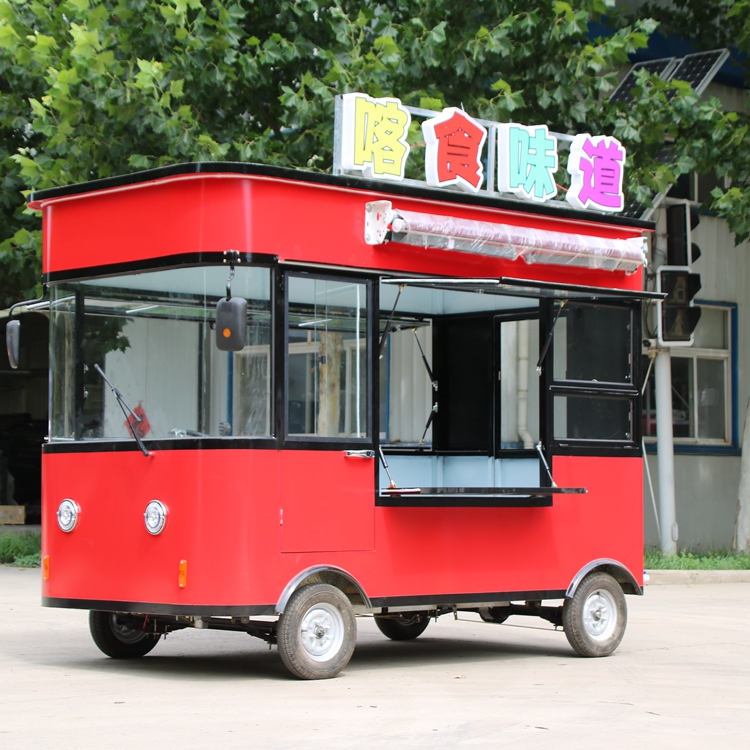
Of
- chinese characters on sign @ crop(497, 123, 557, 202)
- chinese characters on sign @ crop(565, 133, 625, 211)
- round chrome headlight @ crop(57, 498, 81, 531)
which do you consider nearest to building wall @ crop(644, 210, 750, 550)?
chinese characters on sign @ crop(565, 133, 625, 211)

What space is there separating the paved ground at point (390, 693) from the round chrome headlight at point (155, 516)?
0.96m

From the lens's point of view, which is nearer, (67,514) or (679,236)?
(67,514)

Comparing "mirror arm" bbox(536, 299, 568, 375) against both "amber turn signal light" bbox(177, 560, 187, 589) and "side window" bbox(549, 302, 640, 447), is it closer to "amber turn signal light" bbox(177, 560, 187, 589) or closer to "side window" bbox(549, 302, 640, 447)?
"side window" bbox(549, 302, 640, 447)

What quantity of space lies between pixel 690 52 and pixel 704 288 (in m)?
3.82

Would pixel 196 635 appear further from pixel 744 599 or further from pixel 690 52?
pixel 690 52

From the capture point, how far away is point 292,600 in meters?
8.67

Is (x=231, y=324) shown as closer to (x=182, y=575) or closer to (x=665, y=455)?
(x=182, y=575)

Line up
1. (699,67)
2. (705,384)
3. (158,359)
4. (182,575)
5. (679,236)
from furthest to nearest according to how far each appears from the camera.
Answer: (705,384) → (699,67) → (679,236) → (158,359) → (182,575)

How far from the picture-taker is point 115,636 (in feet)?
32.8

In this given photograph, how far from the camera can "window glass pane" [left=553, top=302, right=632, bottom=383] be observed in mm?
10555

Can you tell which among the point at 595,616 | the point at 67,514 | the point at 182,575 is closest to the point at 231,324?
the point at 182,575

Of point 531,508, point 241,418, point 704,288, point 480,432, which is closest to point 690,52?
→ point 704,288

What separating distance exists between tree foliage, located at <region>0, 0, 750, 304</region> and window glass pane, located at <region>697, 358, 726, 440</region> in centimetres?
526

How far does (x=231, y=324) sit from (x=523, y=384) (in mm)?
3464
